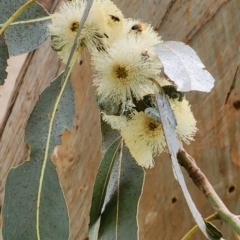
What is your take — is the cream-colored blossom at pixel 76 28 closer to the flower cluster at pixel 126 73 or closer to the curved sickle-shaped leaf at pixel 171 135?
the flower cluster at pixel 126 73

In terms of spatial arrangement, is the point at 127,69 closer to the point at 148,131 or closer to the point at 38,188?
the point at 148,131

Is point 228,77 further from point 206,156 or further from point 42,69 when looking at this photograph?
point 42,69

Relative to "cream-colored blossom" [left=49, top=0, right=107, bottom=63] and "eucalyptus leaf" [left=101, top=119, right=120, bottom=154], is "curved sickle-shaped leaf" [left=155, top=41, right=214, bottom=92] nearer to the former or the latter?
"cream-colored blossom" [left=49, top=0, right=107, bottom=63]

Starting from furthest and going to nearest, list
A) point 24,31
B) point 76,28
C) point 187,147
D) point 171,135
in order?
point 187,147
point 24,31
point 76,28
point 171,135

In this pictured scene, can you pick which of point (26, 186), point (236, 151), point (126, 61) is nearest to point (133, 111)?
point (126, 61)

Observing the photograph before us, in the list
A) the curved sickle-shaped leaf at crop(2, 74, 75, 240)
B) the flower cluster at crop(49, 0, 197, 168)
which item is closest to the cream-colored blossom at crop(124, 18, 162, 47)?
the flower cluster at crop(49, 0, 197, 168)

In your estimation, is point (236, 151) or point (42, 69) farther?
point (42, 69)

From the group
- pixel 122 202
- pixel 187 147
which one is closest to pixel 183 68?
pixel 122 202
